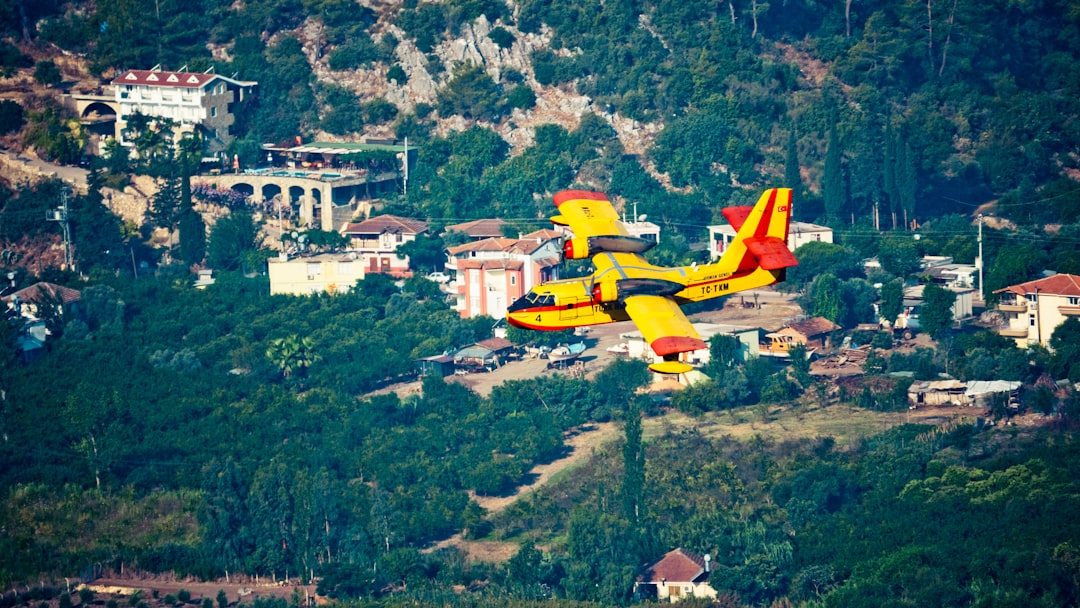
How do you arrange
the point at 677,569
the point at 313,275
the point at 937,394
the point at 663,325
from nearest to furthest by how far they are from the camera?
Result: the point at 663,325 < the point at 677,569 < the point at 937,394 < the point at 313,275

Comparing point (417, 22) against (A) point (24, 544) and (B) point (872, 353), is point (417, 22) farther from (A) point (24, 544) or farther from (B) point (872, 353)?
(A) point (24, 544)

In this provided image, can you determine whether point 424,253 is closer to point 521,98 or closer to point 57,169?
point 521,98

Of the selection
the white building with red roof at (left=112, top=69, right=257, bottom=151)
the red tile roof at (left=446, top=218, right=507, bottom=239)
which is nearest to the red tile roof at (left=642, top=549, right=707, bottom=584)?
the red tile roof at (left=446, top=218, right=507, bottom=239)

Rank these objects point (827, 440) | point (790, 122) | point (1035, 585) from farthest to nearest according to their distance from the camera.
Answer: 1. point (790, 122)
2. point (827, 440)
3. point (1035, 585)

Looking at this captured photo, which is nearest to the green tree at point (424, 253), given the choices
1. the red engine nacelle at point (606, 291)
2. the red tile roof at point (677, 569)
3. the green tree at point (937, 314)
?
the green tree at point (937, 314)

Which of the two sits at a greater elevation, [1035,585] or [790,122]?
[790,122]

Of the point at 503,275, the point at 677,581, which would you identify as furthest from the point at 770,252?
the point at 503,275

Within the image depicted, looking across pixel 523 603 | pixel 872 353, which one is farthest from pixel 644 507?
pixel 872 353

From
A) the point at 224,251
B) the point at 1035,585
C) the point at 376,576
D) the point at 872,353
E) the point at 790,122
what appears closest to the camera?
the point at 1035,585
